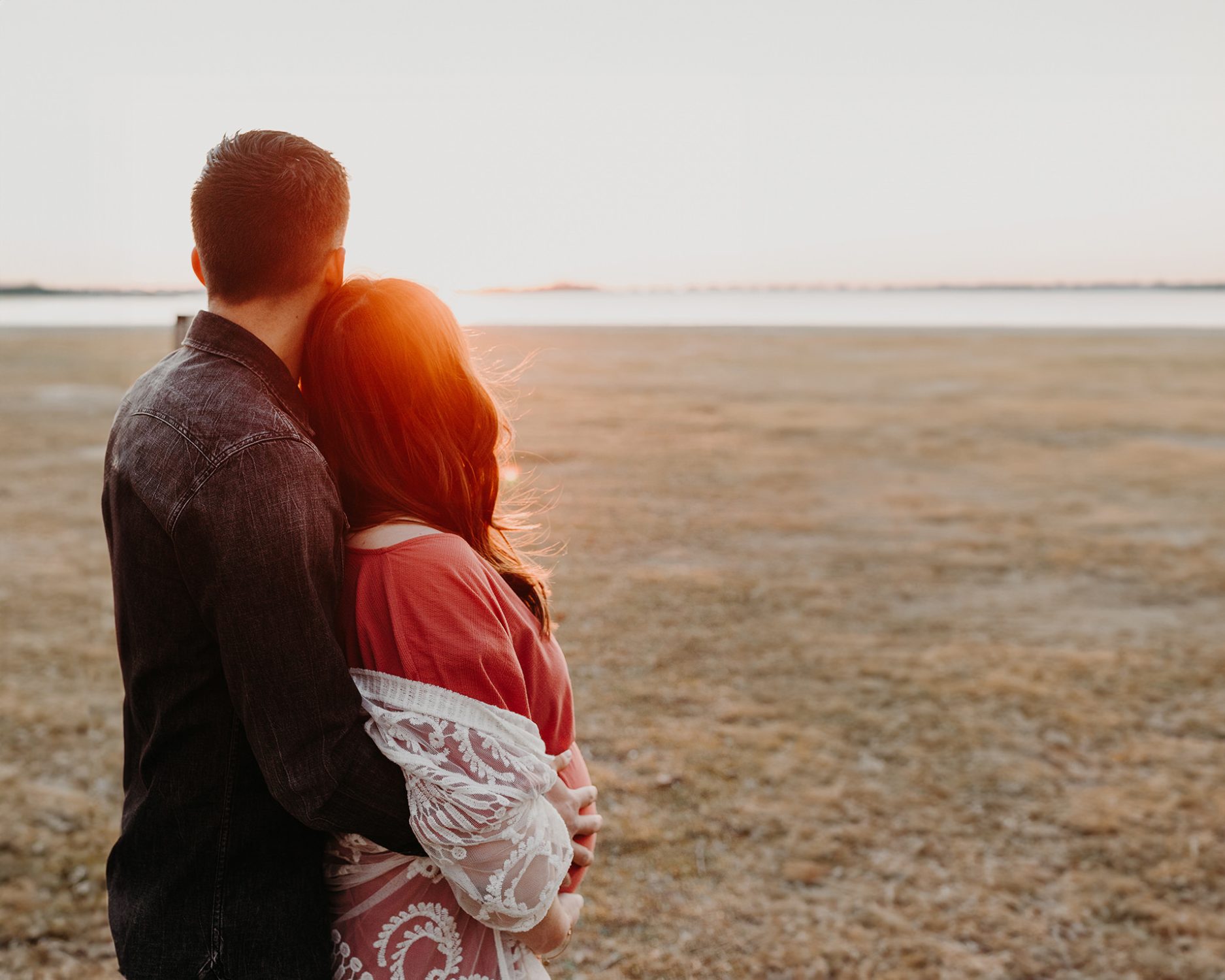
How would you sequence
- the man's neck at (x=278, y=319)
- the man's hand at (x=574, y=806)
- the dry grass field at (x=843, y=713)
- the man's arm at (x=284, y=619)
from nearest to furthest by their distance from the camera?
the man's arm at (x=284, y=619) < the man's neck at (x=278, y=319) < the man's hand at (x=574, y=806) < the dry grass field at (x=843, y=713)

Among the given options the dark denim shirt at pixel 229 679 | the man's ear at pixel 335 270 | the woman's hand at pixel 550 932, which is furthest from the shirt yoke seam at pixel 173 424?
the woman's hand at pixel 550 932

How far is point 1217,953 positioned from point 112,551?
14.6ft

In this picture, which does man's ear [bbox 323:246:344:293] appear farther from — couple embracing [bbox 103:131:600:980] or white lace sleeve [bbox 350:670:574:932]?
white lace sleeve [bbox 350:670:574:932]

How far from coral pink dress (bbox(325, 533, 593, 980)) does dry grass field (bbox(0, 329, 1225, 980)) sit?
235 centimetres

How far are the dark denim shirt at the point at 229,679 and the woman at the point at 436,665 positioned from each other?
7 centimetres

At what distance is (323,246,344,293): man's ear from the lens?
1.87m

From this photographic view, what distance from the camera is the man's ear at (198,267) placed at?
1.83 meters

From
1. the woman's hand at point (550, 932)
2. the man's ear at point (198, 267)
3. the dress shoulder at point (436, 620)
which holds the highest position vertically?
the man's ear at point (198, 267)

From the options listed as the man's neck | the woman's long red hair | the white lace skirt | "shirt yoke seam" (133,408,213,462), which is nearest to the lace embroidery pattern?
the white lace skirt

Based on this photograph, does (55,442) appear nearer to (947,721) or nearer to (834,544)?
(834,544)

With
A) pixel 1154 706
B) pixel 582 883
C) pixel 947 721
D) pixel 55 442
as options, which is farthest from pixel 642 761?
pixel 55 442

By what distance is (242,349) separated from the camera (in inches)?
70.8

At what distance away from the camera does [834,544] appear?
34.8 ft

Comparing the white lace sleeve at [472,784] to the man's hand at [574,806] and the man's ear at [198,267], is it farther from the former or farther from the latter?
the man's ear at [198,267]
